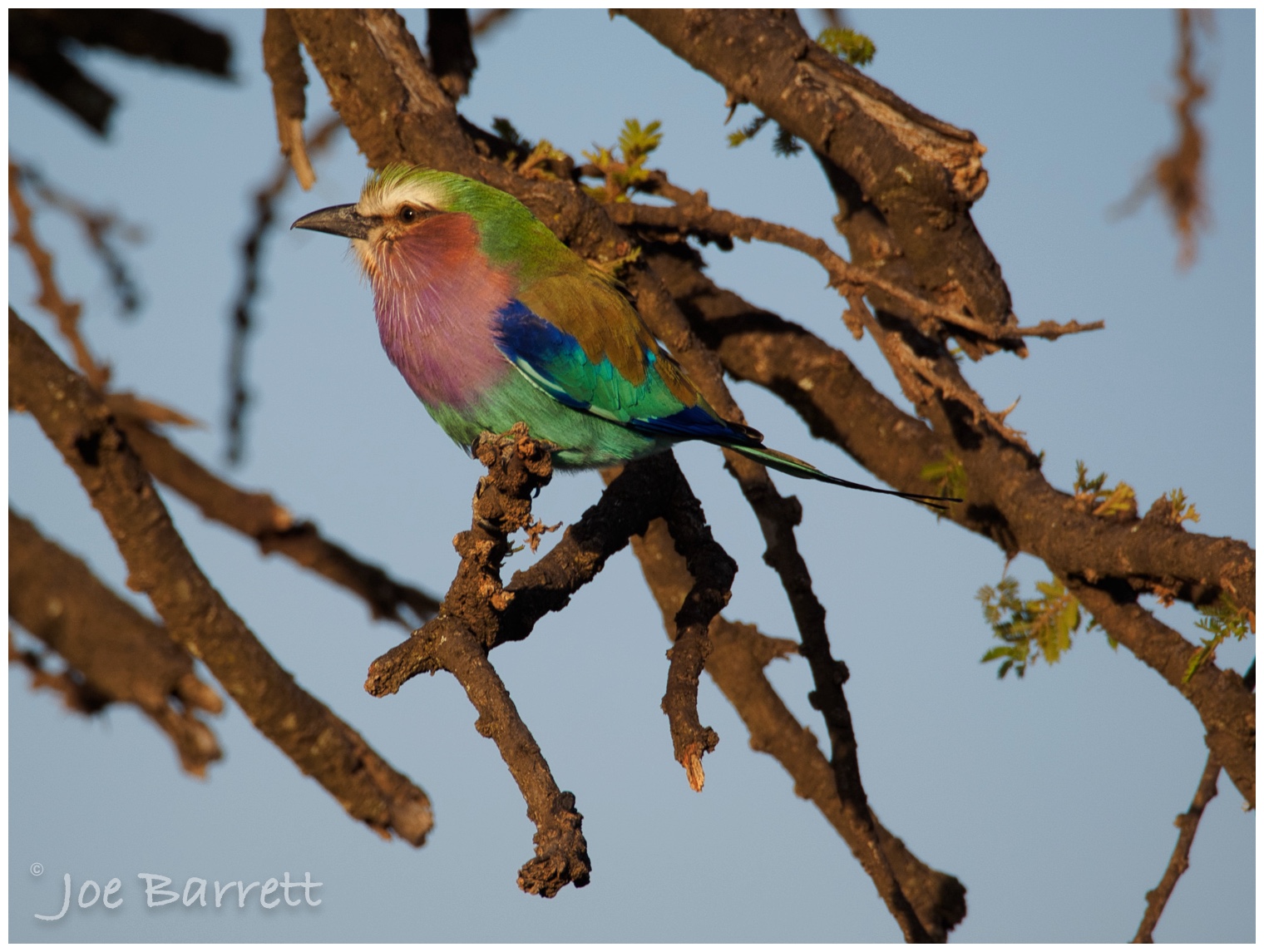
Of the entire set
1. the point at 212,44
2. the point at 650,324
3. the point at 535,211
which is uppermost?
the point at 212,44

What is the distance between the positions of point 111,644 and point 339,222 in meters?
1.88

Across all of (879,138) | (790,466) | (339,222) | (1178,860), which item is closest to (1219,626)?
(1178,860)

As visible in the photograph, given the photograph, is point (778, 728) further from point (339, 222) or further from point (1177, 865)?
point (339, 222)

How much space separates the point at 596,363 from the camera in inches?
172

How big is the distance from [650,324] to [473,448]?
A: 1.20 m

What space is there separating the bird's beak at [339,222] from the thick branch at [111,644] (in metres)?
1.62

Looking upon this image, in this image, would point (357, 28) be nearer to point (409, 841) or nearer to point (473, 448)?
point (473, 448)

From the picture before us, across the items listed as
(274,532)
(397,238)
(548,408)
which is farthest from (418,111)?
(274,532)

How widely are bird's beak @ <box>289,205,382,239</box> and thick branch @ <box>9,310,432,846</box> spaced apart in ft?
3.62

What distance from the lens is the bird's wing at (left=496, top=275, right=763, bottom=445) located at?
4.24m

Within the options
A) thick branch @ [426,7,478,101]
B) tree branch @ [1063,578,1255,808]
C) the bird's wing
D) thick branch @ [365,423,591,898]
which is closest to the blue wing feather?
the bird's wing

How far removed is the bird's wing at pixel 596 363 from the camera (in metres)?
4.24

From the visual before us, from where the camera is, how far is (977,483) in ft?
17.6

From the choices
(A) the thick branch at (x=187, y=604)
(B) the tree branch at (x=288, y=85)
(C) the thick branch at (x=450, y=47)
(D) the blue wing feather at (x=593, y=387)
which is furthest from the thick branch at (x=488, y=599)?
(C) the thick branch at (x=450, y=47)
